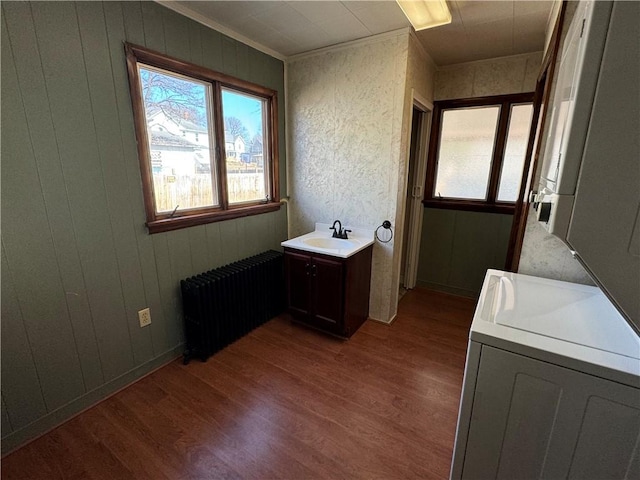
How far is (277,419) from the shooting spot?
1.73 meters

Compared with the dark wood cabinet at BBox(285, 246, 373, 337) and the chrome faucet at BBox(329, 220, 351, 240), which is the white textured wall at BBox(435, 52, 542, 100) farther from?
the dark wood cabinet at BBox(285, 246, 373, 337)

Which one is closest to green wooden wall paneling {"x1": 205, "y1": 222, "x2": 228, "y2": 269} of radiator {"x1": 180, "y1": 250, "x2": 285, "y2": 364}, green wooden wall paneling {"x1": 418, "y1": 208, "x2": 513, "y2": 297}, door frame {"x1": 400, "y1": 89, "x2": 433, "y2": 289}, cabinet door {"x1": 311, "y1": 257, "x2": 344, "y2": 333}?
radiator {"x1": 180, "y1": 250, "x2": 285, "y2": 364}

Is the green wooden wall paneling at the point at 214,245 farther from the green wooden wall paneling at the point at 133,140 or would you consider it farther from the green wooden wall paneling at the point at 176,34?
the green wooden wall paneling at the point at 176,34

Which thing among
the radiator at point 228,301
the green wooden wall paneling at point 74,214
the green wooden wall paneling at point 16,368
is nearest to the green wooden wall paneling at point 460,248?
the radiator at point 228,301

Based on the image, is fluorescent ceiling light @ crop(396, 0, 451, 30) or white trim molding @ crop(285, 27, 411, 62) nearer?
fluorescent ceiling light @ crop(396, 0, 451, 30)

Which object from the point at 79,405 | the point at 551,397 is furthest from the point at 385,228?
the point at 79,405

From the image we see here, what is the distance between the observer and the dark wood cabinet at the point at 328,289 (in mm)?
2336

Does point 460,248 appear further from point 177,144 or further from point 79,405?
point 79,405

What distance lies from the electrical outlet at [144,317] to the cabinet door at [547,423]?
6.57 ft

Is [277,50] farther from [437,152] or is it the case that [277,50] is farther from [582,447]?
[582,447]

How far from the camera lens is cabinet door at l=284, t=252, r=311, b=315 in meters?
2.48

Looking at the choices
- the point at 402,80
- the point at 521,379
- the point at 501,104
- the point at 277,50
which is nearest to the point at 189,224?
the point at 277,50

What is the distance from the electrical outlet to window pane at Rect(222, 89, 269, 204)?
3.53ft

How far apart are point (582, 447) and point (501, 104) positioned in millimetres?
2882
